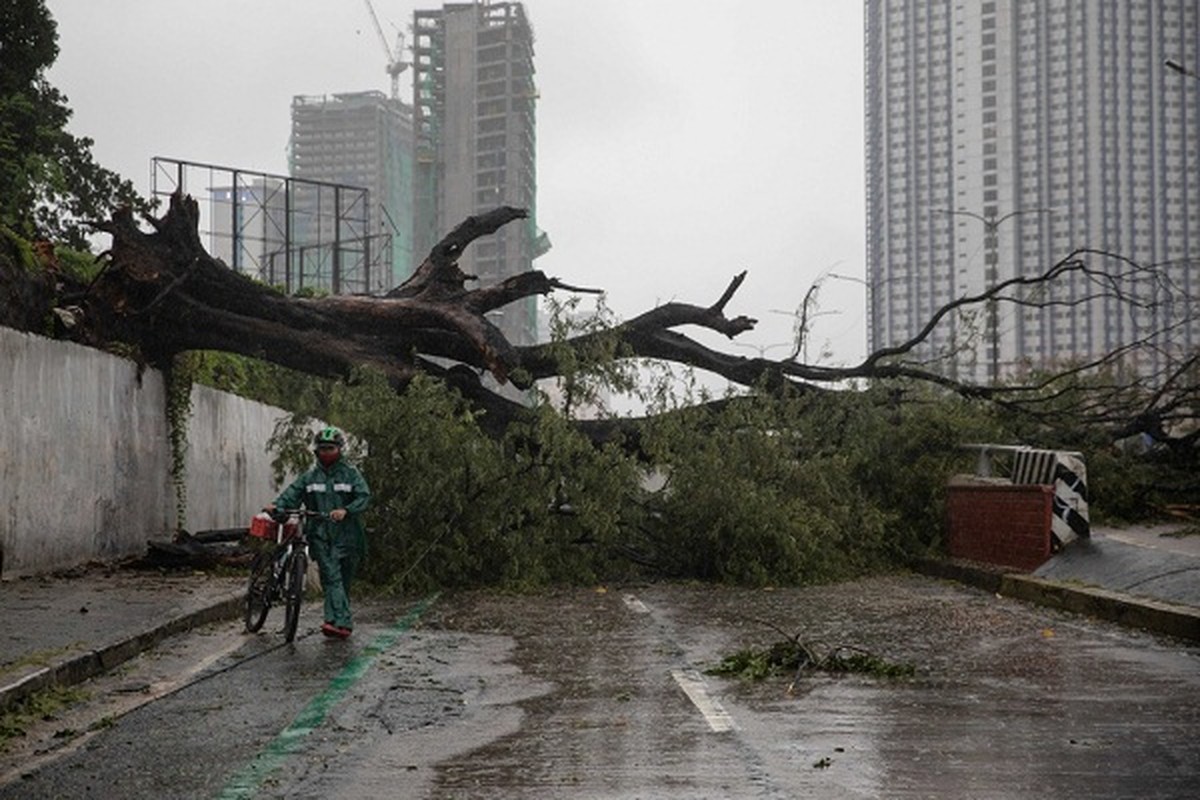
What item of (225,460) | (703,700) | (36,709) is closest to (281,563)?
(36,709)

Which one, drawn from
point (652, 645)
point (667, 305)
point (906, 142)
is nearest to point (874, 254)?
point (906, 142)

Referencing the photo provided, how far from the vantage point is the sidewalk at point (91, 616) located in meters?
9.80

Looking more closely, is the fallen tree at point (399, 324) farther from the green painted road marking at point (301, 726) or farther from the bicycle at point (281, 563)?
the green painted road marking at point (301, 726)

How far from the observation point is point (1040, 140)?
91.7 m

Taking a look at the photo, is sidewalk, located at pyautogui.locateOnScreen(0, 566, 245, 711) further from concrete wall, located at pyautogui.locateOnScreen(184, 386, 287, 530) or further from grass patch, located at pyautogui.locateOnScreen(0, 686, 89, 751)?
concrete wall, located at pyautogui.locateOnScreen(184, 386, 287, 530)

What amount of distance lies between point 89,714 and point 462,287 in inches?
508

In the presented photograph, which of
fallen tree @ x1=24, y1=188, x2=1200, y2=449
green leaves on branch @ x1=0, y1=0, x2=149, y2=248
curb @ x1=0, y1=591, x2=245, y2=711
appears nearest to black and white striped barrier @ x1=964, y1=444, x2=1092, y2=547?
fallen tree @ x1=24, y1=188, x2=1200, y2=449

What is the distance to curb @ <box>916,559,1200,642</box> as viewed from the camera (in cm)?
1305

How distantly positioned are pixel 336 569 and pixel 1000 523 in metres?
9.97

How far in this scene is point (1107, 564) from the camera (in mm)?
16500

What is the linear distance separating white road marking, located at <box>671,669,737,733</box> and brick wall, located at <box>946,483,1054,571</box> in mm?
9172

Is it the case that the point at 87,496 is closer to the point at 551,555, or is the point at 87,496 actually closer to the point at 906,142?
the point at 551,555

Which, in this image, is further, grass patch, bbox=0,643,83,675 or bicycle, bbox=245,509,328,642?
bicycle, bbox=245,509,328,642

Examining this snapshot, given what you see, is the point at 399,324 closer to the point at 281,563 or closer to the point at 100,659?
the point at 281,563
